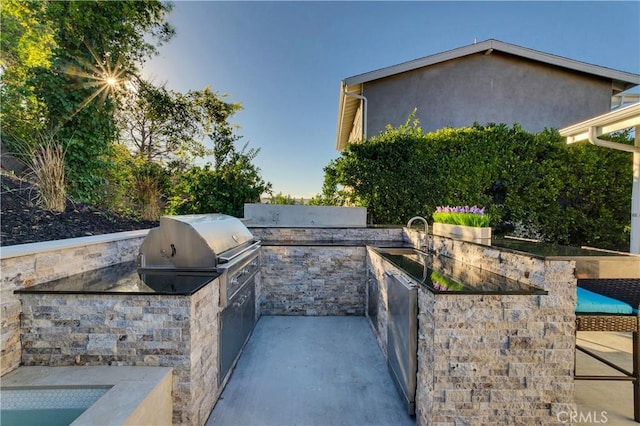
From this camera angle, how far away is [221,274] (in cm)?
226

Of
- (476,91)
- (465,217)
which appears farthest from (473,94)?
(465,217)

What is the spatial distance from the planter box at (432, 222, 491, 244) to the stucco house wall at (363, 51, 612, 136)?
5.29 metres

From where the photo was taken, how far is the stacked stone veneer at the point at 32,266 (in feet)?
5.60

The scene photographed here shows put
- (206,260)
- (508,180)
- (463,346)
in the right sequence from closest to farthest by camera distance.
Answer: (463,346), (206,260), (508,180)

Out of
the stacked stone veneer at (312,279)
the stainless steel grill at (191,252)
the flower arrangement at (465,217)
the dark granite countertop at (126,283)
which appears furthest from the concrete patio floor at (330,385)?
the flower arrangement at (465,217)

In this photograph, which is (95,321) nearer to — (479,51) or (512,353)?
(512,353)

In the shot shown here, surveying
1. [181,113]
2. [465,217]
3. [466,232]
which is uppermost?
[181,113]

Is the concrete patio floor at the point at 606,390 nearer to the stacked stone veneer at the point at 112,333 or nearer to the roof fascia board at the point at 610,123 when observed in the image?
the roof fascia board at the point at 610,123

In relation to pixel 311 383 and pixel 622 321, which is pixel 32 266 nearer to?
pixel 311 383

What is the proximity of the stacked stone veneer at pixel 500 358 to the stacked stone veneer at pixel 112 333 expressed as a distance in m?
1.67

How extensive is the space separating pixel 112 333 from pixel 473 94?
9.52 metres

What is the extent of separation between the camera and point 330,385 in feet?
8.00

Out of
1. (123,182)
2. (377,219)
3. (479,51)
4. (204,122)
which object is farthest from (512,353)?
(479,51)

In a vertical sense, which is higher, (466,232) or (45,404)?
(466,232)
